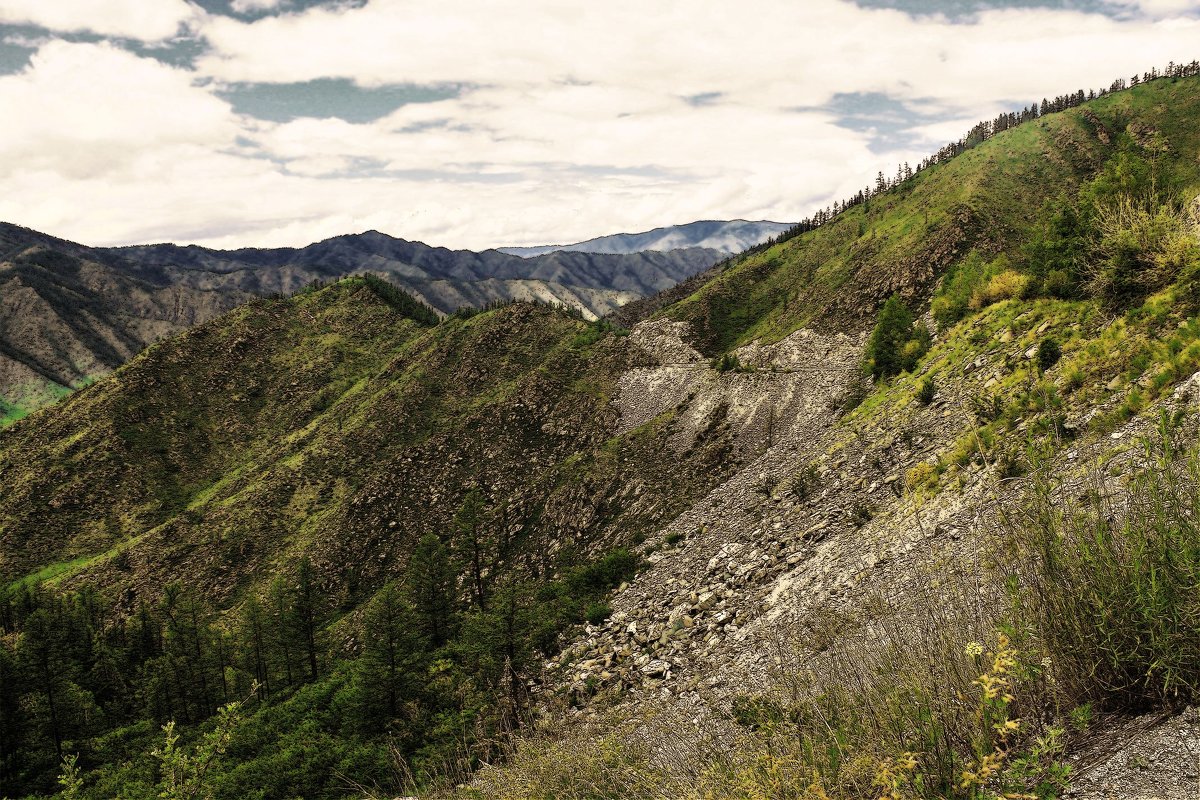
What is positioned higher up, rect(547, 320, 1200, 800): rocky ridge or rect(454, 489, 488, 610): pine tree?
rect(547, 320, 1200, 800): rocky ridge

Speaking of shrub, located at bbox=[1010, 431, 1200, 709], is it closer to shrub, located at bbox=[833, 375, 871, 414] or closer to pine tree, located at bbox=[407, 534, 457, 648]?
shrub, located at bbox=[833, 375, 871, 414]

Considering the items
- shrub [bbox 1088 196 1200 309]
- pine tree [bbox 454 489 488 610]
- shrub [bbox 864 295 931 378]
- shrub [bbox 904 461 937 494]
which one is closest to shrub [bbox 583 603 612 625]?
shrub [bbox 904 461 937 494]

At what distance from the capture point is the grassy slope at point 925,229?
73812mm

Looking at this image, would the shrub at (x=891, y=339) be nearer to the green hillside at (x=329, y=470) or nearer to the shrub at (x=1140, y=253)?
the green hillside at (x=329, y=470)

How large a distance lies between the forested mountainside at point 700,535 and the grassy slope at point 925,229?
2.79 ft

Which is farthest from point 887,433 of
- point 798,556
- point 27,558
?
point 27,558

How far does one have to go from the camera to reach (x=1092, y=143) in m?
106

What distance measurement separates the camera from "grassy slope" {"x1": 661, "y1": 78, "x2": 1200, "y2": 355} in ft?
242

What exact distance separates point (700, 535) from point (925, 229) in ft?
237

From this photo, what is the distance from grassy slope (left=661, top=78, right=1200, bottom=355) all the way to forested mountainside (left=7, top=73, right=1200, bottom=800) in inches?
33.5

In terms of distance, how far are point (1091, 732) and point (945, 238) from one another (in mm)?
86659

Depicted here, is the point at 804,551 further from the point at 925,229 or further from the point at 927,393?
the point at 925,229

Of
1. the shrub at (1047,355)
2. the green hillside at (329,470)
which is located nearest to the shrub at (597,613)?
the green hillside at (329,470)

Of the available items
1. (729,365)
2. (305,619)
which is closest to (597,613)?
(305,619)
